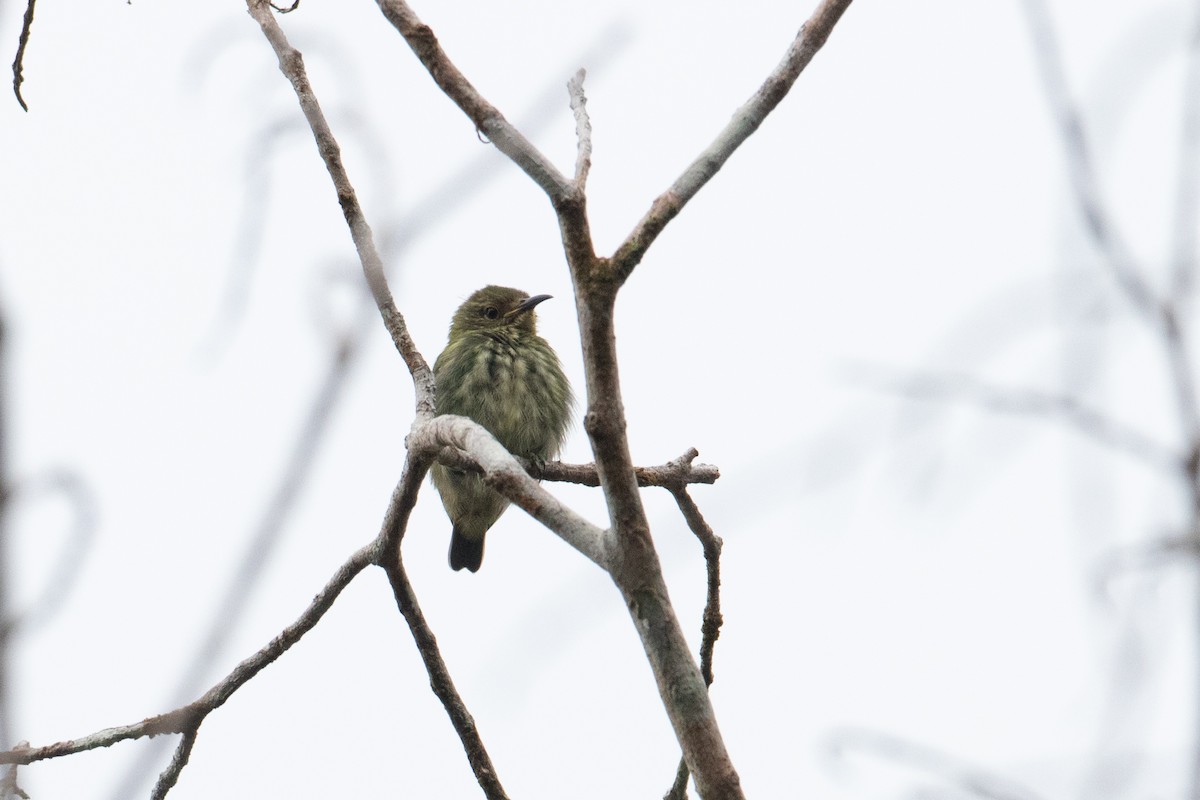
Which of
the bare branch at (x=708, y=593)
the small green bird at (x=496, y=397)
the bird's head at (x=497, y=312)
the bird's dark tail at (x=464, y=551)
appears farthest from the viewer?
the bird's head at (x=497, y=312)

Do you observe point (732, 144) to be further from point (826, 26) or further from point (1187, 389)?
point (1187, 389)

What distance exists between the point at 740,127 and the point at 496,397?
15.3ft

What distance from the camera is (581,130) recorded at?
9.73 ft

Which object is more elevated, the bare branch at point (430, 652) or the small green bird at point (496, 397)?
the small green bird at point (496, 397)

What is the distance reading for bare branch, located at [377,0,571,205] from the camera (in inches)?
97.0

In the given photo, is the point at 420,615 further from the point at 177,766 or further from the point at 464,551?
the point at 464,551

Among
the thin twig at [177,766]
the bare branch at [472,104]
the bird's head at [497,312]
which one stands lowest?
the thin twig at [177,766]

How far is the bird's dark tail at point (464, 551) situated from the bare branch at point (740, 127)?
5.45m

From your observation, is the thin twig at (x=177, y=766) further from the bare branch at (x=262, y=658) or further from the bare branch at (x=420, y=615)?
the bare branch at (x=420, y=615)

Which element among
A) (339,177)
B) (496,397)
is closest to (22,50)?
(339,177)

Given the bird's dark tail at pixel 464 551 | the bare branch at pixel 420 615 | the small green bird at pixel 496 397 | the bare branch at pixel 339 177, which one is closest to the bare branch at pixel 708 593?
the bare branch at pixel 420 615

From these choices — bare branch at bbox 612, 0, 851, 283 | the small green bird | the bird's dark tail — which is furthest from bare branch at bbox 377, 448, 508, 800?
the bird's dark tail

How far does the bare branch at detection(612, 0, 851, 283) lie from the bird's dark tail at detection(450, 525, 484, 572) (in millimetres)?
5447

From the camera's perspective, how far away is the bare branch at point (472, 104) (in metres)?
2.46
